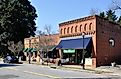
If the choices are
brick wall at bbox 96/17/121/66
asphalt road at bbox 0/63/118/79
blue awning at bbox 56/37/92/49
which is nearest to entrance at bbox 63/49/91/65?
blue awning at bbox 56/37/92/49

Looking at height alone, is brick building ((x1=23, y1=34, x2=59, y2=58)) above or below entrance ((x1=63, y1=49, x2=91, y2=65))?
above

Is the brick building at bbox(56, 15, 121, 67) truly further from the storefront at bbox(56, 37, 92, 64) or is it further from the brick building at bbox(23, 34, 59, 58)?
the brick building at bbox(23, 34, 59, 58)

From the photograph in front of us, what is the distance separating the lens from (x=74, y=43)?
4881 centimetres

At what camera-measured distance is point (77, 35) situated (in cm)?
4925

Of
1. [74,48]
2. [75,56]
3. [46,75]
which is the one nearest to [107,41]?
[74,48]

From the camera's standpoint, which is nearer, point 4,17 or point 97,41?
point 97,41

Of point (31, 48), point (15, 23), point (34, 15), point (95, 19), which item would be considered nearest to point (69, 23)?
point (95, 19)

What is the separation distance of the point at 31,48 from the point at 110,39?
22609 millimetres

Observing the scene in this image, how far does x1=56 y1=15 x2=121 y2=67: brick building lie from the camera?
→ 1779 inches

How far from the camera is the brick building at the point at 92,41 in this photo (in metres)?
45.2

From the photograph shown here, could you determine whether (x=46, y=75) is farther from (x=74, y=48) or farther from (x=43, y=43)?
(x=43, y=43)

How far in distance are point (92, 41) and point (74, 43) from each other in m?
4.14

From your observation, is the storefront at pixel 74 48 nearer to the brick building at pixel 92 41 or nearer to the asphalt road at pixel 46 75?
the brick building at pixel 92 41

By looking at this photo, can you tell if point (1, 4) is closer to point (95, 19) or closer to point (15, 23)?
point (15, 23)
